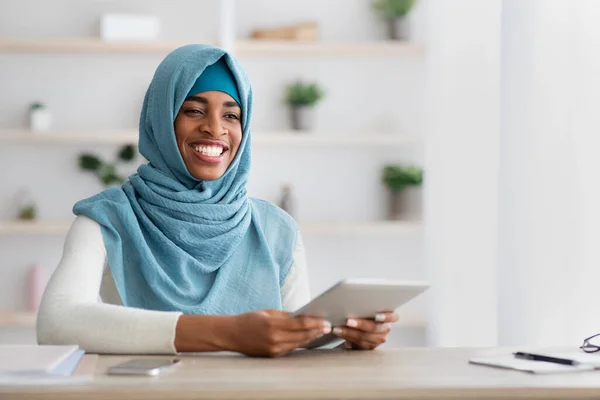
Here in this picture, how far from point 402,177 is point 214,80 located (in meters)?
2.56

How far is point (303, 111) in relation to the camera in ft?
14.9

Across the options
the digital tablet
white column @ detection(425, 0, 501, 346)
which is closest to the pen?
the digital tablet

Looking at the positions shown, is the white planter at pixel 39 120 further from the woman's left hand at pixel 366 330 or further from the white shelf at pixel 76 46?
the woman's left hand at pixel 366 330

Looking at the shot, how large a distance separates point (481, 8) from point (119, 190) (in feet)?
8.17

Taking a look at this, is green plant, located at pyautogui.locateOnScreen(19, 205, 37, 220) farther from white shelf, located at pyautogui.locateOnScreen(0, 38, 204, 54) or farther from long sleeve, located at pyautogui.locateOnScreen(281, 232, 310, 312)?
long sleeve, located at pyautogui.locateOnScreen(281, 232, 310, 312)

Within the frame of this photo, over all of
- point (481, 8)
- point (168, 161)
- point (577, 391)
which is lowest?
point (577, 391)

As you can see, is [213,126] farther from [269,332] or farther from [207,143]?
[269,332]

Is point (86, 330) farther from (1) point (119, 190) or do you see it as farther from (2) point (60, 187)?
(2) point (60, 187)

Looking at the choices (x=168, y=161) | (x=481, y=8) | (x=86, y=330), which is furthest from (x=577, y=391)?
(x=481, y=8)

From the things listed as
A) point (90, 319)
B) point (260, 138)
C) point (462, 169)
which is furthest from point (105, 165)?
point (90, 319)

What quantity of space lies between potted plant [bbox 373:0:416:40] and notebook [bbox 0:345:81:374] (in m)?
3.38

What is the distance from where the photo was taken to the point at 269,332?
1561mm

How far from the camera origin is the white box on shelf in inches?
173

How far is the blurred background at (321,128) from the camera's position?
4164 mm
